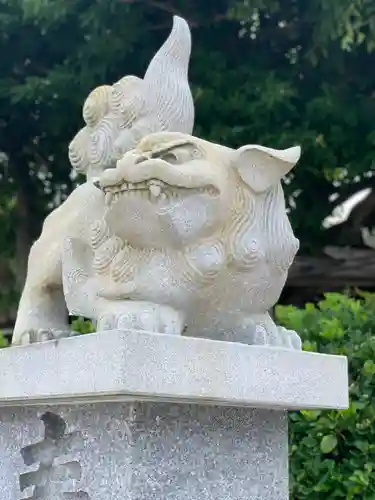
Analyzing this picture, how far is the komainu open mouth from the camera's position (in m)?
1.62

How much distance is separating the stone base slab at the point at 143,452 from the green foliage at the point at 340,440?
0.65 m

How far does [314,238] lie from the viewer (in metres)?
5.79

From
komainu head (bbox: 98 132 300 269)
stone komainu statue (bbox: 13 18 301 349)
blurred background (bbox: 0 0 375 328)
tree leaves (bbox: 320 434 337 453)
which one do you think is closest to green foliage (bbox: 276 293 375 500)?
tree leaves (bbox: 320 434 337 453)

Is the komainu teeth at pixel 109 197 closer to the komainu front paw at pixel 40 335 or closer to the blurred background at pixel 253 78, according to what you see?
the komainu front paw at pixel 40 335

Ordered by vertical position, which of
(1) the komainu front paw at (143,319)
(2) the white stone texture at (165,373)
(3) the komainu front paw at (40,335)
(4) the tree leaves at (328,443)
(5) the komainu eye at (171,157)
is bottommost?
(2) the white stone texture at (165,373)

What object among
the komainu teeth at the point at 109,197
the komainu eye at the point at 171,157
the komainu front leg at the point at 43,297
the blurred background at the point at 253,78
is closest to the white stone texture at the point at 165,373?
the komainu front leg at the point at 43,297

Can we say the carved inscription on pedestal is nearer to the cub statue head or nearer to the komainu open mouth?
the komainu open mouth

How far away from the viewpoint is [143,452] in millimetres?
1553

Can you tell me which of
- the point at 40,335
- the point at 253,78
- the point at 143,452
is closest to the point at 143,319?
the point at 143,452

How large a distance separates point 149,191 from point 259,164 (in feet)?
0.94

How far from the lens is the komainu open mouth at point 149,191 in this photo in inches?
63.8

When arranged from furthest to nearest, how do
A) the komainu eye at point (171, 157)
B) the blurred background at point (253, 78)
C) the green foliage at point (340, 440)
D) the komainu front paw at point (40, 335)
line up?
the blurred background at point (253, 78), the green foliage at point (340, 440), the komainu front paw at point (40, 335), the komainu eye at point (171, 157)

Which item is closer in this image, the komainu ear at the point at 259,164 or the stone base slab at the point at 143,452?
the stone base slab at the point at 143,452

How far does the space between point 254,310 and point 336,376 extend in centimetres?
26
